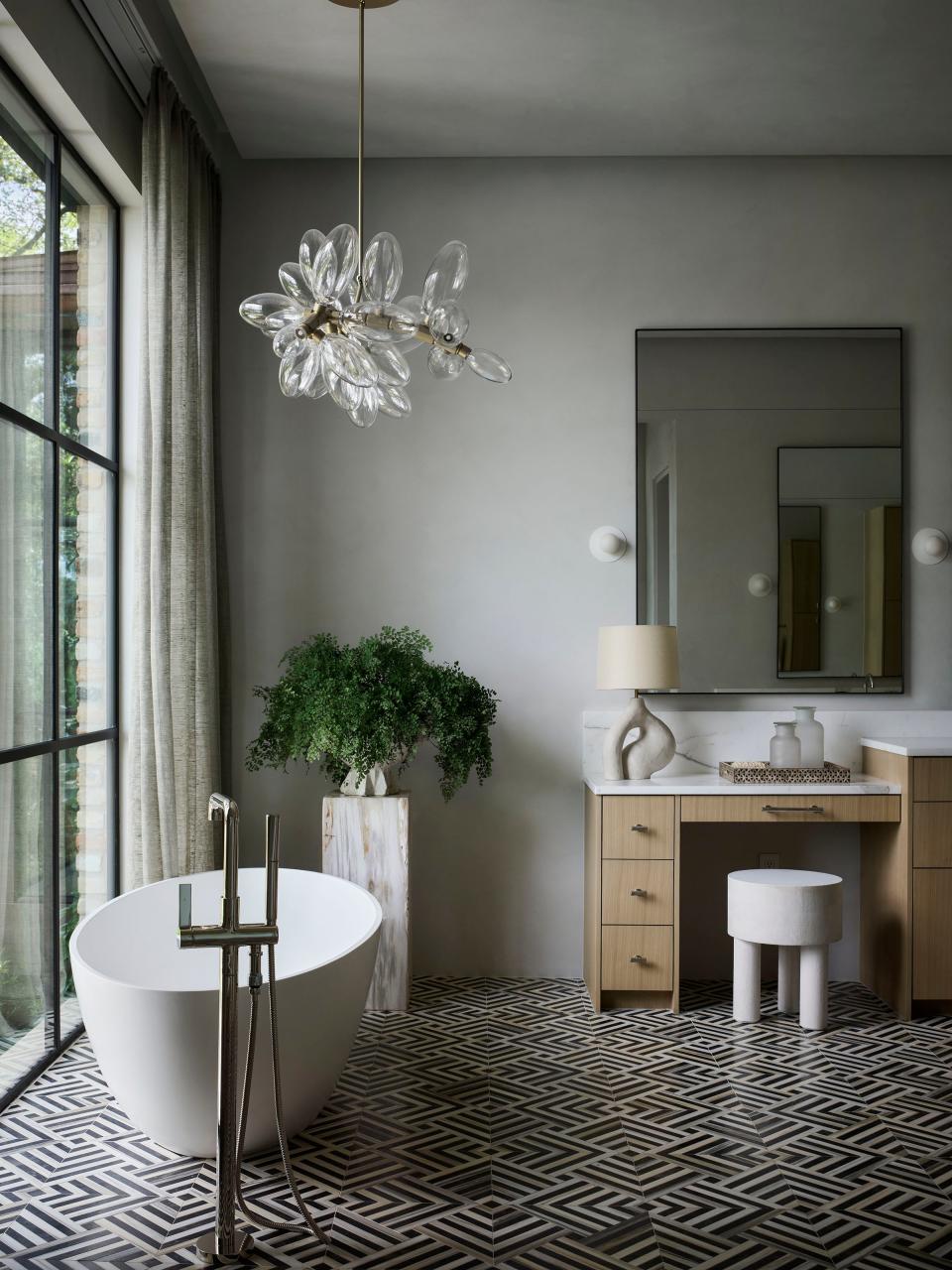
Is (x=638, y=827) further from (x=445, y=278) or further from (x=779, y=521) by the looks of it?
(x=445, y=278)

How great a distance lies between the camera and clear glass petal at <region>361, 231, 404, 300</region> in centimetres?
213

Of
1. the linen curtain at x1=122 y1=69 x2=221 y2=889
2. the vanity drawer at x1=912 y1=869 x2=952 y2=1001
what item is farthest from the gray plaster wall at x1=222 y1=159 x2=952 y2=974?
the vanity drawer at x1=912 y1=869 x2=952 y2=1001

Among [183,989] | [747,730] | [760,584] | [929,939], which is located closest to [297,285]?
[183,989]

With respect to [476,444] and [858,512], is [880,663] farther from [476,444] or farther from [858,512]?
[476,444]

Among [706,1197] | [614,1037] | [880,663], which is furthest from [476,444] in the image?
[706,1197]

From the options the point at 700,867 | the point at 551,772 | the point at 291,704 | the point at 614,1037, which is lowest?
the point at 614,1037

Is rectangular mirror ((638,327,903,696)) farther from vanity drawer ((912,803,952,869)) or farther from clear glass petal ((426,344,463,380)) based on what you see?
clear glass petal ((426,344,463,380))

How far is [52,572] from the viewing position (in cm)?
305

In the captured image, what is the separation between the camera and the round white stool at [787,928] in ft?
11.2

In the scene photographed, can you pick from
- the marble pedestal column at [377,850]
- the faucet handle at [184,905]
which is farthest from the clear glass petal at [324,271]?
the marble pedestal column at [377,850]

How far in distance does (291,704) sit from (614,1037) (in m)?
1.50

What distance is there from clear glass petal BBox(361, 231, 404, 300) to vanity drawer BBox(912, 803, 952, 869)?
8.18 ft

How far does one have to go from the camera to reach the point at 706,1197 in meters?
2.36

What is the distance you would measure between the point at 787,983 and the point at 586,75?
121 inches
